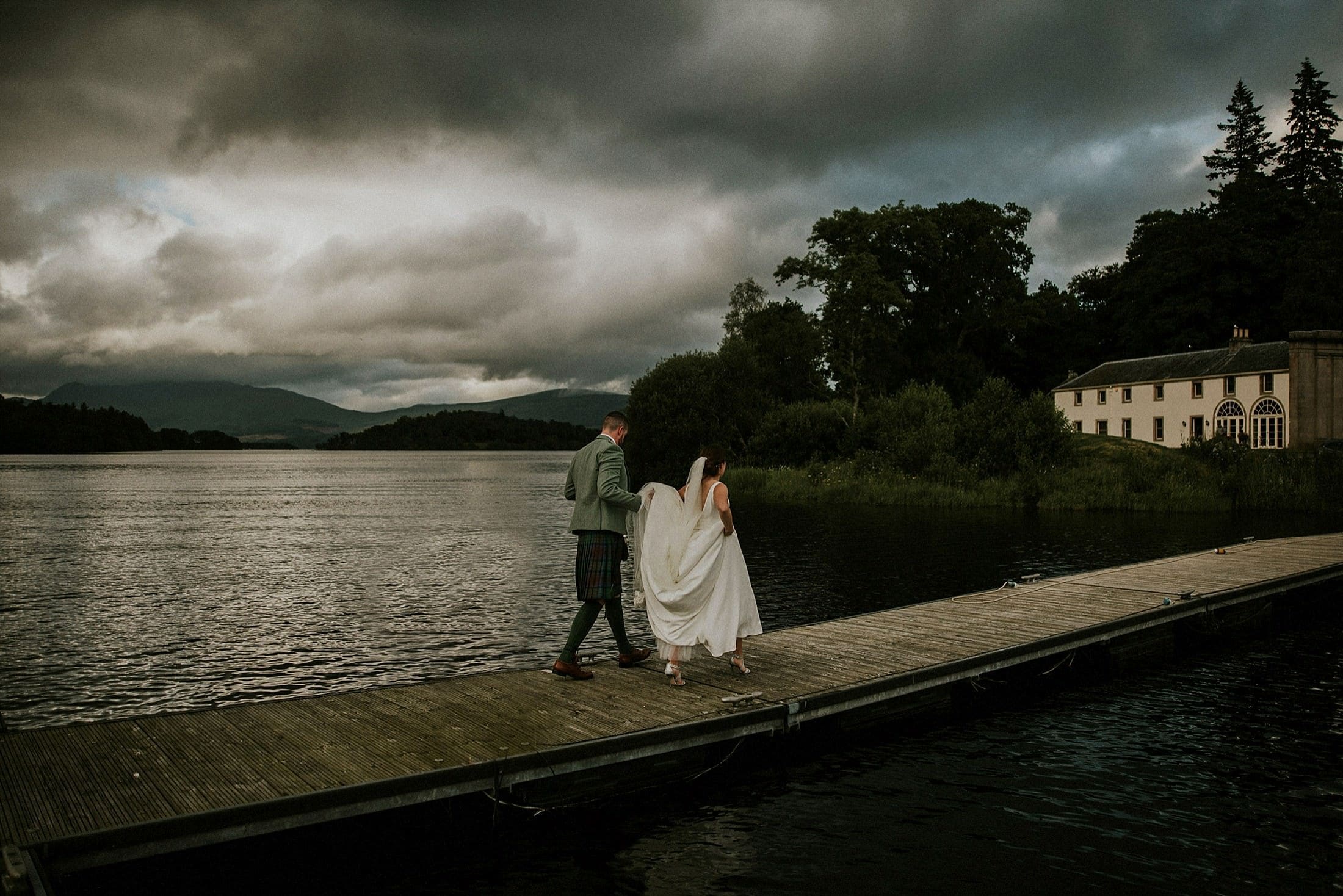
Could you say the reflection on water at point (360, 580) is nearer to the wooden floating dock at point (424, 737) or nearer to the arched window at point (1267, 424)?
the wooden floating dock at point (424, 737)

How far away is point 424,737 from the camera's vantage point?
914cm

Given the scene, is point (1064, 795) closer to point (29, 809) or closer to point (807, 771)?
point (807, 771)

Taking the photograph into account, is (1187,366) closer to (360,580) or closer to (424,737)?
(360,580)

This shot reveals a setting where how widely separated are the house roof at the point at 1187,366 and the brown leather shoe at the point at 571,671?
74271mm

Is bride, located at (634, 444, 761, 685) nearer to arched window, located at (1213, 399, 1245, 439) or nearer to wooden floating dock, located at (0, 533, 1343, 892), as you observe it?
wooden floating dock, located at (0, 533, 1343, 892)

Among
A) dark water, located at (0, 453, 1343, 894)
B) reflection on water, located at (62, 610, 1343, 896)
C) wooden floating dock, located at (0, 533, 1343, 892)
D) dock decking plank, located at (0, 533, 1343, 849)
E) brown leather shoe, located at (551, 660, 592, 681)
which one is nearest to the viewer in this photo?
wooden floating dock, located at (0, 533, 1343, 892)

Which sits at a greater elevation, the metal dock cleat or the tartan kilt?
the tartan kilt

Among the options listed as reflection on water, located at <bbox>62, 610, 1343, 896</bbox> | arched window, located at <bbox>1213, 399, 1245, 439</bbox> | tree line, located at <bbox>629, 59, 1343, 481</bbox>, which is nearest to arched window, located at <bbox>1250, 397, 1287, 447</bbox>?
arched window, located at <bbox>1213, 399, 1245, 439</bbox>

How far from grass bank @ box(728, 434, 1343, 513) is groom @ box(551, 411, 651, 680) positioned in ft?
146

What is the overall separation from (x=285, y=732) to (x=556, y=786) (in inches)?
109

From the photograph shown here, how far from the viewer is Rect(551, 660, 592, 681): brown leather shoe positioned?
446 inches

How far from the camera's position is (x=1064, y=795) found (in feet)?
33.2

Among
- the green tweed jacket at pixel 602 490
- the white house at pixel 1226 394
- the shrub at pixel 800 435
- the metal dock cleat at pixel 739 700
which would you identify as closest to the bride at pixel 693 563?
the green tweed jacket at pixel 602 490

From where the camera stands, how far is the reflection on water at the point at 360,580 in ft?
54.9
